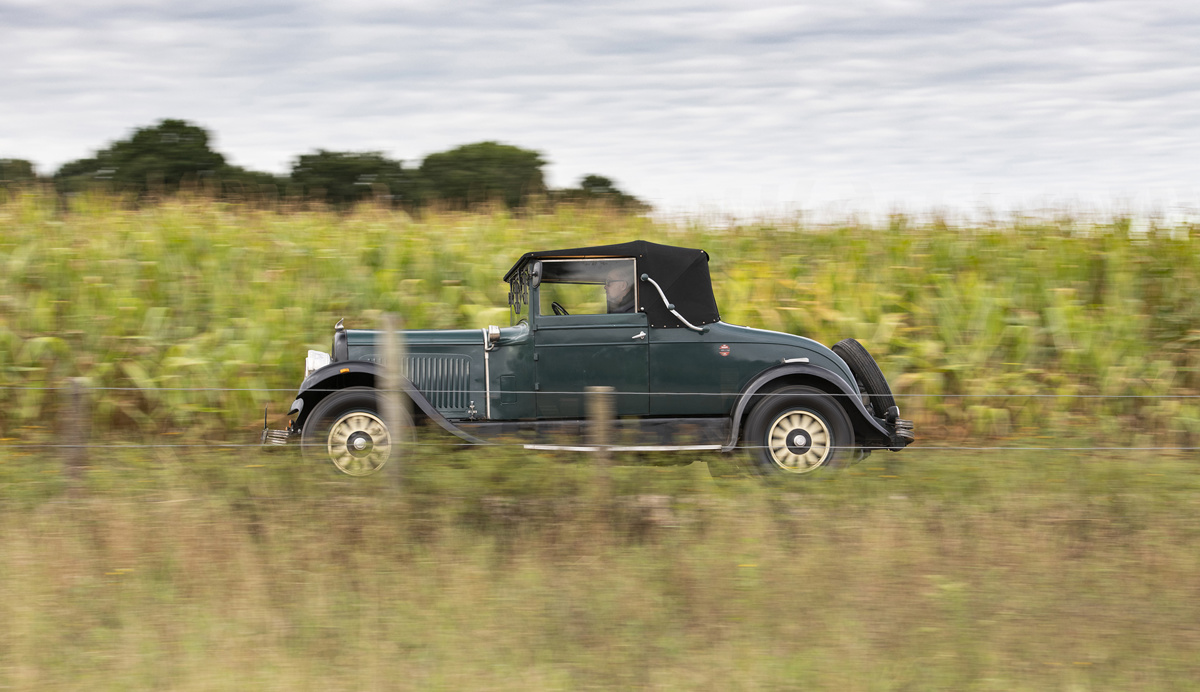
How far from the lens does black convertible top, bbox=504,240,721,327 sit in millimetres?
6820

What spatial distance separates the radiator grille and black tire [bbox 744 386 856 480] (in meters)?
2.19

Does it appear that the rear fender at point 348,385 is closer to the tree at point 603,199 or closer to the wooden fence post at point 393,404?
the wooden fence post at point 393,404

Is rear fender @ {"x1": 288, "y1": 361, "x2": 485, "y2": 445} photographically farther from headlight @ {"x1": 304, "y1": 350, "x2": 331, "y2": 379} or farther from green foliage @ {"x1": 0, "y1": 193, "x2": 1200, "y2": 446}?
green foliage @ {"x1": 0, "y1": 193, "x2": 1200, "y2": 446}

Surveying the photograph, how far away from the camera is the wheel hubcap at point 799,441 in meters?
6.65

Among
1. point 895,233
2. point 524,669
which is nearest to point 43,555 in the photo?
point 524,669

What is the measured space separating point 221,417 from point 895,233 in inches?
304

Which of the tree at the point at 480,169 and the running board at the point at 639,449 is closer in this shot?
the running board at the point at 639,449

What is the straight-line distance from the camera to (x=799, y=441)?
666 centimetres

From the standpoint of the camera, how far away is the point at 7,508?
591 cm

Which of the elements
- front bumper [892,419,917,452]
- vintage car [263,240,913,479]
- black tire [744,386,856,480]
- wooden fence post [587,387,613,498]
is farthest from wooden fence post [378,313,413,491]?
front bumper [892,419,917,452]

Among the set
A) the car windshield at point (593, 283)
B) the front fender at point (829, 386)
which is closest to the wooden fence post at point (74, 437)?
the car windshield at point (593, 283)

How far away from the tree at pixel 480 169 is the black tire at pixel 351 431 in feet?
40.4

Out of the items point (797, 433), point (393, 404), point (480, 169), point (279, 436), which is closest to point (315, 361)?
point (279, 436)

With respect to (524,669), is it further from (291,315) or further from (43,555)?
(291,315)
